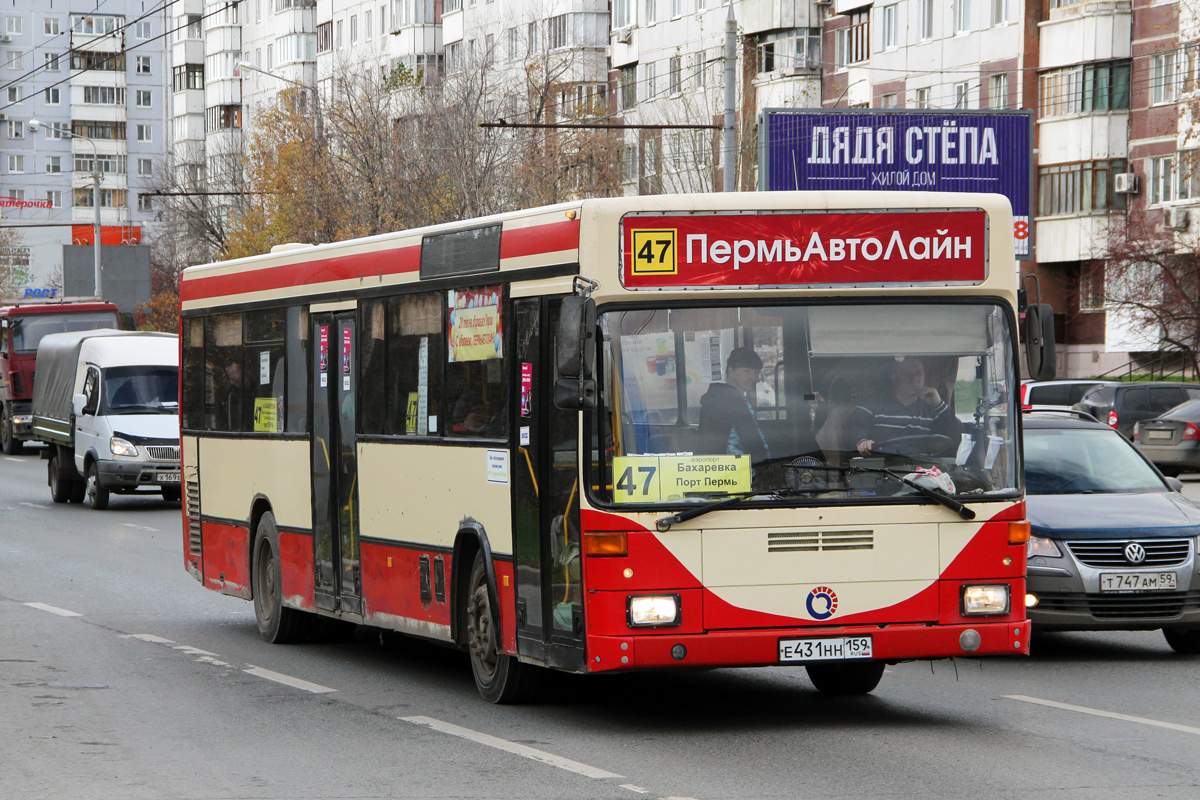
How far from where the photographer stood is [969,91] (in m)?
54.8

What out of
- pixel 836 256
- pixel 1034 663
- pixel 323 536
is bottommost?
pixel 1034 663

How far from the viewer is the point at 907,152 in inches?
1471

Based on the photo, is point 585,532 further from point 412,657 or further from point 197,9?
point 197,9

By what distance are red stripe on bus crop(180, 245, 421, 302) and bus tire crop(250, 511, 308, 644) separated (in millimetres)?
1633

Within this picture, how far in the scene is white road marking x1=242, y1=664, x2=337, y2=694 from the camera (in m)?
11.1

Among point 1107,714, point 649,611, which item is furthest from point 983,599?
point 649,611

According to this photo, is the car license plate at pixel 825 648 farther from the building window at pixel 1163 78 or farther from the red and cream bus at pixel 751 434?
the building window at pixel 1163 78

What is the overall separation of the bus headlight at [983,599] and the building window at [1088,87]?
45.8m

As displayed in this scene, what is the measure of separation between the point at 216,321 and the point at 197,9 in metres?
106

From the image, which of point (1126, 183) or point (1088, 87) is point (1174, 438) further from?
point (1088, 87)

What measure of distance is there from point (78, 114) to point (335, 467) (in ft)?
423

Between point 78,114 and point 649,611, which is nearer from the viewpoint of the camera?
point 649,611

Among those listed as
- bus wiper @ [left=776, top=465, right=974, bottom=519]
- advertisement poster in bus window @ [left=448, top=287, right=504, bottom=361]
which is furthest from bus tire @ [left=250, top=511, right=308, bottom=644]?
bus wiper @ [left=776, top=465, right=974, bottom=519]

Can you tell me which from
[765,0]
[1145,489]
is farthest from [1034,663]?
[765,0]
